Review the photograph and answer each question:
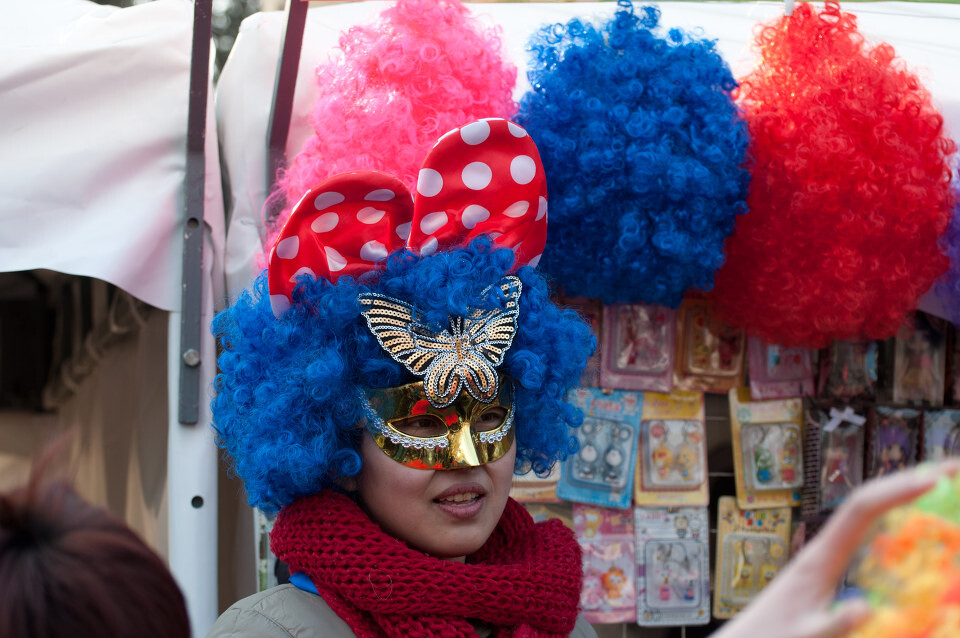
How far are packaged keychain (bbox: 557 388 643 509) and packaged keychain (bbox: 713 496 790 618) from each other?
1.16 ft

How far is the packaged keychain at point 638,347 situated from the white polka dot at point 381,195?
1.19 metres

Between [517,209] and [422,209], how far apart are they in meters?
0.22

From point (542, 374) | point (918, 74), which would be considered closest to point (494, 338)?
point (542, 374)

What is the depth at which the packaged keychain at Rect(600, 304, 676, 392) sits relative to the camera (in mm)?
2740

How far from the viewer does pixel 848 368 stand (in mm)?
2865

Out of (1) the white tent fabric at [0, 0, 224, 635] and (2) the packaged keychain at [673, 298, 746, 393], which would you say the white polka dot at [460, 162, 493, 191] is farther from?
(2) the packaged keychain at [673, 298, 746, 393]

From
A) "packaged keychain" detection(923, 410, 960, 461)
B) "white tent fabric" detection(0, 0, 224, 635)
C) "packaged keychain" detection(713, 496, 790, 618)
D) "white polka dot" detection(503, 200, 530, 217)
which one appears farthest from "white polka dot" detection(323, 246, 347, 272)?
"packaged keychain" detection(923, 410, 960, 461)

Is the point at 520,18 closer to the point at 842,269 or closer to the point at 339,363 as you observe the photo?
the point at 842,269

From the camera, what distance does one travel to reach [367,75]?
2.22m

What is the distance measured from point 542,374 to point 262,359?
0.54 metres

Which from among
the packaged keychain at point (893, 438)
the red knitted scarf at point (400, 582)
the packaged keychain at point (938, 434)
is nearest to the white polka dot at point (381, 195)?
the red knitted scarf at point (400, 582)

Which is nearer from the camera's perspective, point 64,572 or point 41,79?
point 64,572

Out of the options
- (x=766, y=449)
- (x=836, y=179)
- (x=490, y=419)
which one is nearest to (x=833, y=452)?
(x=766, y=449)

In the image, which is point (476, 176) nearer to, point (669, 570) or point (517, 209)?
point (517, 209)
